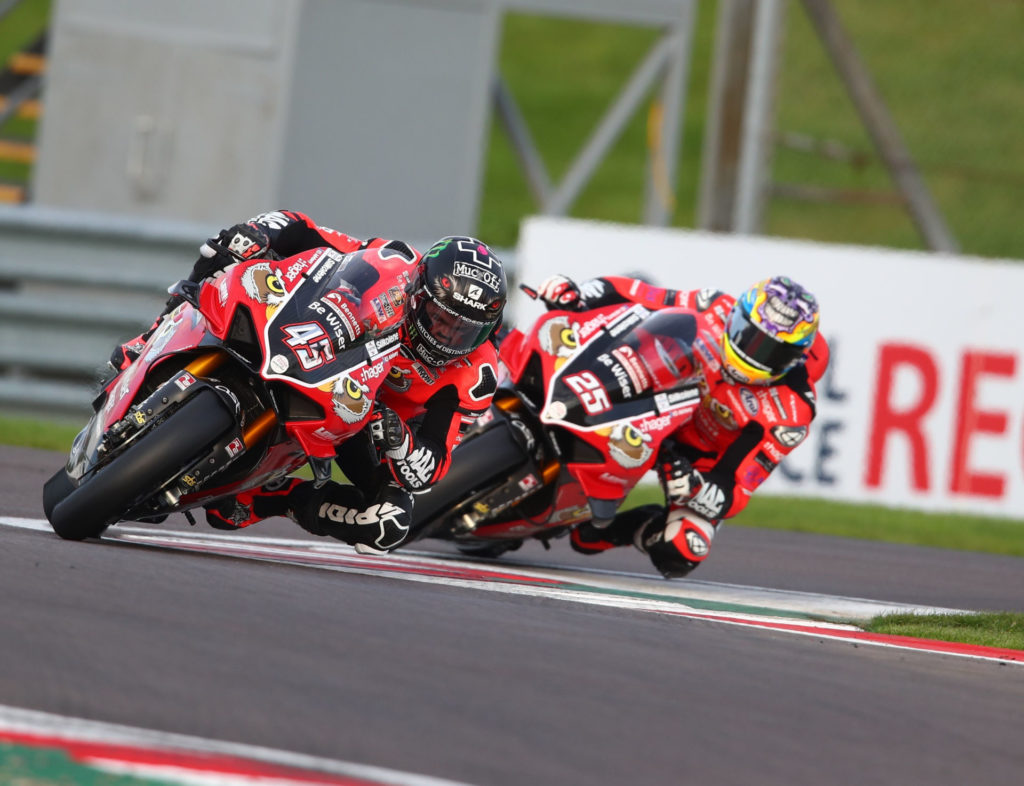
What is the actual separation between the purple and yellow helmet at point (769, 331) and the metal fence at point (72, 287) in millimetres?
5725

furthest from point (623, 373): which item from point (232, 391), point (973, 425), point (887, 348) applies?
point (973, 425)

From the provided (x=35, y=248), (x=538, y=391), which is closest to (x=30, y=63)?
(x=35, y=248)

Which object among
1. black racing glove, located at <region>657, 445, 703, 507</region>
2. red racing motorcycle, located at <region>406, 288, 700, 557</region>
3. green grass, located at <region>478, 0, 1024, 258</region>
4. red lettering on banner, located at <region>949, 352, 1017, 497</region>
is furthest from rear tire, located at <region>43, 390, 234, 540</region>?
green grass, located at <region>478, 0, 1024, 258</region>

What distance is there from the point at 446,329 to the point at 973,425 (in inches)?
294

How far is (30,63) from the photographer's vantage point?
65.5 feet

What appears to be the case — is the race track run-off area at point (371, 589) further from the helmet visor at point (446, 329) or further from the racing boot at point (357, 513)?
the helmet visor at point (446, 329)

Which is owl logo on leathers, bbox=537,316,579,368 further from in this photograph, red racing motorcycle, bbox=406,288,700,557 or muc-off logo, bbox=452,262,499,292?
muc-off logo, bbox=452,262,499,292

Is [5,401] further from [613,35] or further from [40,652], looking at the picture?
[613,35]

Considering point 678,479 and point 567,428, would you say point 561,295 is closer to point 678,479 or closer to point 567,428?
point 567,428

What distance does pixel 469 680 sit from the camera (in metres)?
4.69

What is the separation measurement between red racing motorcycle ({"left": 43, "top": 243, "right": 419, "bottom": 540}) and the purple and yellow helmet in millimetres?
2241

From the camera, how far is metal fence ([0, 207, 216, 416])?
12930 millimetres

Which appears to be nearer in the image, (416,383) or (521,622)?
(521,622)

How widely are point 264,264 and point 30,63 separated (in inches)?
568
